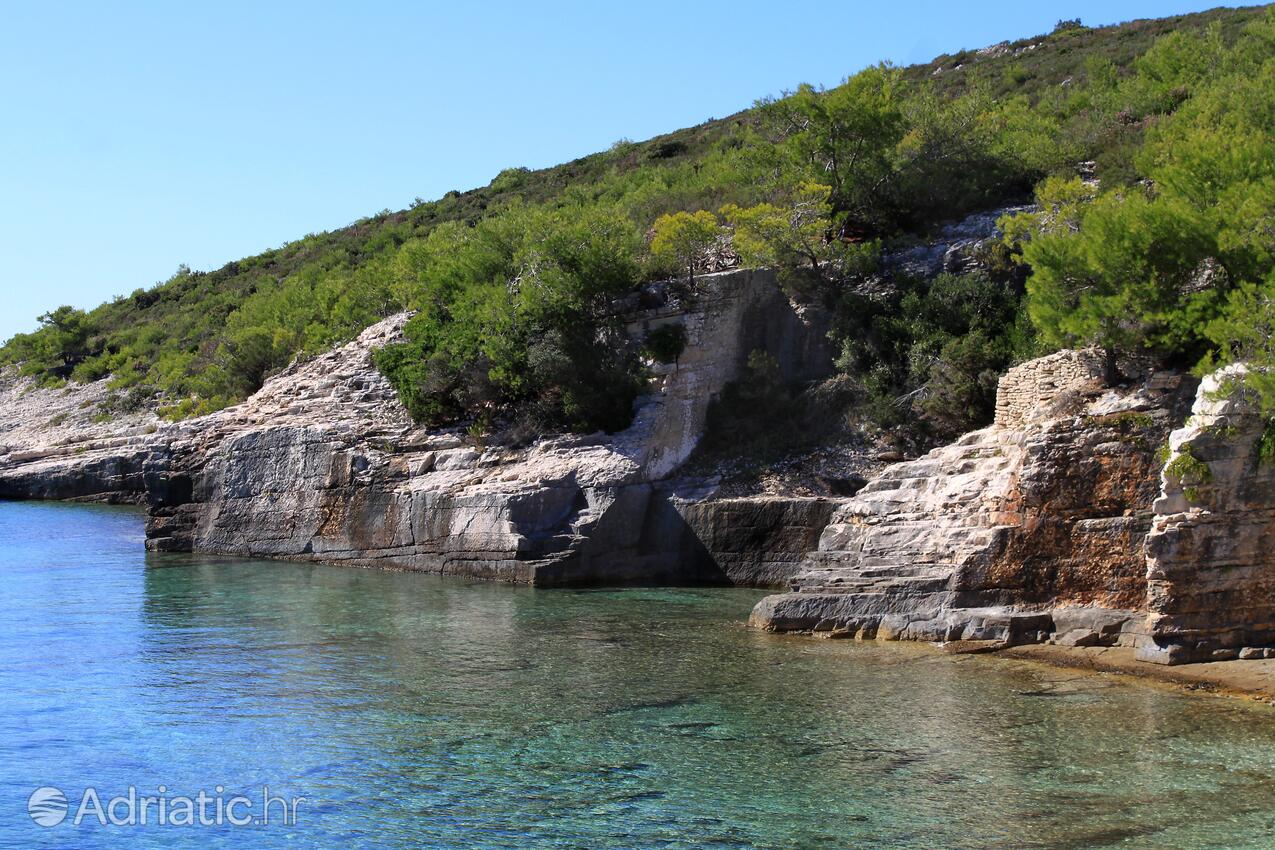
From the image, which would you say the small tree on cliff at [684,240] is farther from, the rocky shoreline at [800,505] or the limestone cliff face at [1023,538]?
the limestone cliff face at [1023,538]

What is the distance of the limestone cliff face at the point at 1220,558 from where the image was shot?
14.7 m

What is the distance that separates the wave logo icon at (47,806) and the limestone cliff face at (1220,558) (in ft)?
40.6

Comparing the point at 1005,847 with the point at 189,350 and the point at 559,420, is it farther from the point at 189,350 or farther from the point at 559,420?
the point at 189,350

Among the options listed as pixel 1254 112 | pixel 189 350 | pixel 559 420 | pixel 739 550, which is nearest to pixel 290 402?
pixel 559 420

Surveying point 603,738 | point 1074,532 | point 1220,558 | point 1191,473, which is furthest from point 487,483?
point 1220,558

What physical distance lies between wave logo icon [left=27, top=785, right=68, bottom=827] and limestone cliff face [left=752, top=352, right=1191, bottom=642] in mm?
10551

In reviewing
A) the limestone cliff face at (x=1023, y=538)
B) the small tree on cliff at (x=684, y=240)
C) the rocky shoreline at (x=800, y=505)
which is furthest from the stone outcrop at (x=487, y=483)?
the limestone cliff face at (x=1023, y=538)

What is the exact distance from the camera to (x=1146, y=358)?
18219 millimetres

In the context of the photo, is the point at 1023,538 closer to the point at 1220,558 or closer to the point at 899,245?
the point at 1220,558

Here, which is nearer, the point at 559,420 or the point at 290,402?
the point at 559,420

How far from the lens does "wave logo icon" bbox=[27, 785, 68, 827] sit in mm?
10320

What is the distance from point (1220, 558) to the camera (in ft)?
48.2

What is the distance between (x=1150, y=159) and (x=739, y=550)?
A: 37.8 ft

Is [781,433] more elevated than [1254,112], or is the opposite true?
[1254,112]
